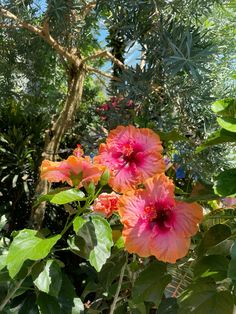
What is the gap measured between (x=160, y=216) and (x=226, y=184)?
0.44ft

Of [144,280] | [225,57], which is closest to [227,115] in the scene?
[144,280]

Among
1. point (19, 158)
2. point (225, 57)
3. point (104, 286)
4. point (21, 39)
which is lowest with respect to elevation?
point (104, 286)

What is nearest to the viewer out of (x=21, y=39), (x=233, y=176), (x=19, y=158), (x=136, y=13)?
(x=233, y=176)

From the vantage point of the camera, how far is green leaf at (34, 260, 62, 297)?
891 millimetres

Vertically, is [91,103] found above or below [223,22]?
below

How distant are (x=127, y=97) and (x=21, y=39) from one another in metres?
0.81

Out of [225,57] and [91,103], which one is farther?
[91,103]

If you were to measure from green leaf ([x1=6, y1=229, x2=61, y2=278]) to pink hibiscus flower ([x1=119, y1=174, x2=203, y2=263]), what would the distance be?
138 millimetres

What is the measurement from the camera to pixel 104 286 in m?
1.14

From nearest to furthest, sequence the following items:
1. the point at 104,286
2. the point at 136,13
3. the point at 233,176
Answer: the point at 233,176 → the point at 104,286 → the point at 136,13

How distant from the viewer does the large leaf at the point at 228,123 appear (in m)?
0.78

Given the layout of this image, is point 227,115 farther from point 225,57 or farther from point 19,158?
point 19,158

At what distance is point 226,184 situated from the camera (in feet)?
2.55

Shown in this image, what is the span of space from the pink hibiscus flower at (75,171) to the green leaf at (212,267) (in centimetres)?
26
